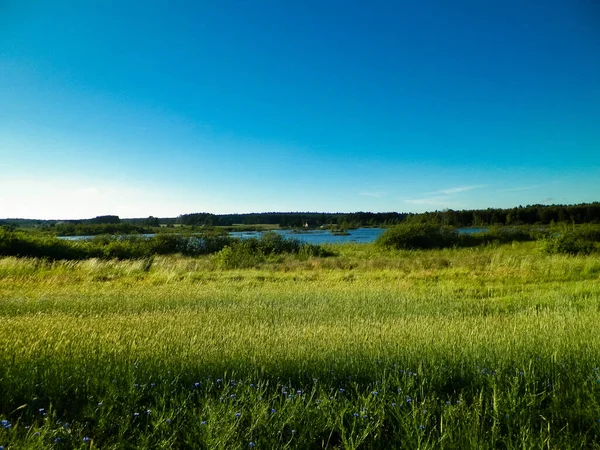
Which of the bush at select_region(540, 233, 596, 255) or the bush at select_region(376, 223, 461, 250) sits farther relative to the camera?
the bush at select_region(376, 223, 461, 250)

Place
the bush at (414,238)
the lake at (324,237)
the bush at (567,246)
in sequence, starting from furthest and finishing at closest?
the lake at (324,237)
the bush at (414,238)
the bush at (567,246)

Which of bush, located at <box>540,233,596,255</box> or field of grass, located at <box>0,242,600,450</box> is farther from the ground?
field of grass, located at <box>0,242,600,450</box>

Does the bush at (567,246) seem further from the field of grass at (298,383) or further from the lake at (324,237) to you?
the field of grass at (298,383)

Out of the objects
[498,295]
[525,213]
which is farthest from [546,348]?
[525,213]

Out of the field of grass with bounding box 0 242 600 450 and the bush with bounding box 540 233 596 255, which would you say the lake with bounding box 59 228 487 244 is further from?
the field of grass with bounding box 0 242 600 450

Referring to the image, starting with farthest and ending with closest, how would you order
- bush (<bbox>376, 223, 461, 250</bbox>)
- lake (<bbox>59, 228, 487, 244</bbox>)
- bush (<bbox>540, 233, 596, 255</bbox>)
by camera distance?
1. lake (<bbox>59, 228, 487, 244</bbox>)
2. bush (<bbox>376, 223, 461, 250</bbox>)
3. bush (<bbox>540, 233, 596, 255</bbox>)

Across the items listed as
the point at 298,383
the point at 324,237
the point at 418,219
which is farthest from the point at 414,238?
the point at 324,237

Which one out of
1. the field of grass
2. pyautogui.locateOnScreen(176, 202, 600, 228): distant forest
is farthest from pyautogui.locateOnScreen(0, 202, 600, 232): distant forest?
the field of grass

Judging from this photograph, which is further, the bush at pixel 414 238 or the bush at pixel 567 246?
the bush at pixel 414 238

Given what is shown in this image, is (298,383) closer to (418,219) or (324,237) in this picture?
(418,219)

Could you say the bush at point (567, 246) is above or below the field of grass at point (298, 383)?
below

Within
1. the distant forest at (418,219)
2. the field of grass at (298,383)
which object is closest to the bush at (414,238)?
the distant forest at (418,219)

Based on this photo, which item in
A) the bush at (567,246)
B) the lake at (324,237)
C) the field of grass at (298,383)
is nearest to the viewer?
the field of grass at (298,383)

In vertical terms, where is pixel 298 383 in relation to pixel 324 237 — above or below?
above
